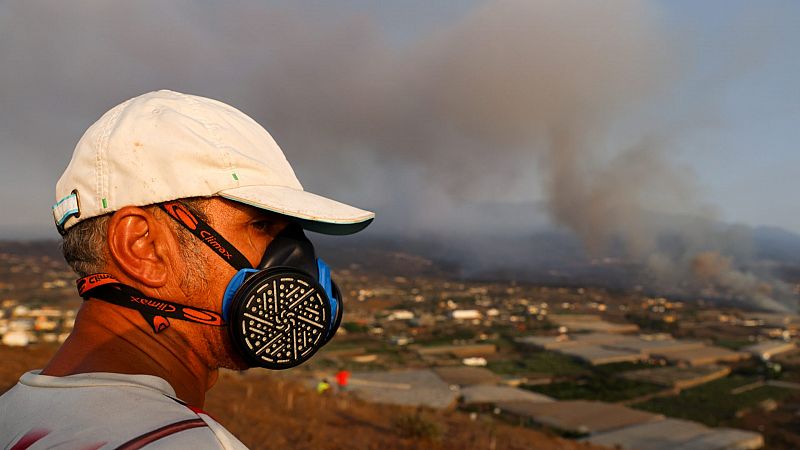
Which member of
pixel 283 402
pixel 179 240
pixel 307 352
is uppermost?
pixel 179 240

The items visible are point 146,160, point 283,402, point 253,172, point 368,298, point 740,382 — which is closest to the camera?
point 146,160

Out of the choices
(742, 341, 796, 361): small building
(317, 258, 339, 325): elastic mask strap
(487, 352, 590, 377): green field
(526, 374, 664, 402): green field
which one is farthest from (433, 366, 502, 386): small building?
(317, 258, 339, 325): elastic mask strap

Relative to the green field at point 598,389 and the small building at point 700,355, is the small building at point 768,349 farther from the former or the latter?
the green field at point 598,389

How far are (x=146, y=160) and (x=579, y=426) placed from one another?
40.2m

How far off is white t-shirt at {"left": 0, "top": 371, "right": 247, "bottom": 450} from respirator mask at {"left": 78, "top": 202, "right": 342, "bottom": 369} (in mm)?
401

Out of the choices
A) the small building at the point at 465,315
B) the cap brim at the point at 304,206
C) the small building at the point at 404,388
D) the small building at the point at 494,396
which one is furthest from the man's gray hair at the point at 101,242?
the small building at the point at 465,315

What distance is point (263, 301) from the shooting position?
6.46 ft

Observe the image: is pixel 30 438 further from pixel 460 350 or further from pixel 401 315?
pixel 401 315

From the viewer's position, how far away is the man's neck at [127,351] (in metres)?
1.73

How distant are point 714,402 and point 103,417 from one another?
58650 millimetres

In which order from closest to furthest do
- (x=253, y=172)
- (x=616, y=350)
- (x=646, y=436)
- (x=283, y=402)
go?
1. (x=253, y=172)
2. (x=283, y=402)
3. (x=646, y=436)
4. (x=616, y=350)

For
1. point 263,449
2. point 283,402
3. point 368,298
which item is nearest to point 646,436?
point 283,402

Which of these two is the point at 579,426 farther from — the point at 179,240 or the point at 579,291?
the point at 579,291

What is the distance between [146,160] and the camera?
1.84m
